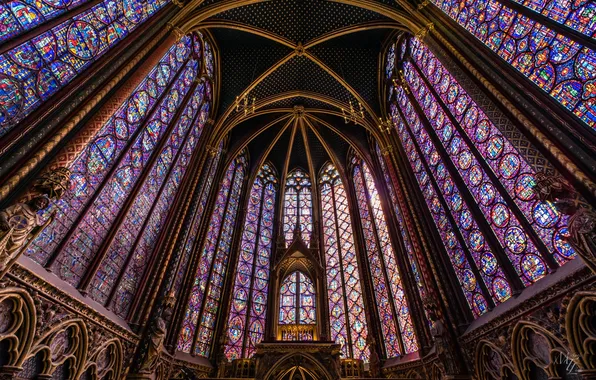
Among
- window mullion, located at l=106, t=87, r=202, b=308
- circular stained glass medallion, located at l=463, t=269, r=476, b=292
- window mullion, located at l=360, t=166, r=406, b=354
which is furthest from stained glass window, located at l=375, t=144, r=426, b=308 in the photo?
window mullion, located at l=106, t=87, r=202, b=308

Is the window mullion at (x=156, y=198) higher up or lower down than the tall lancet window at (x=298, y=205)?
lower down

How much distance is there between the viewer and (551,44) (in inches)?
243

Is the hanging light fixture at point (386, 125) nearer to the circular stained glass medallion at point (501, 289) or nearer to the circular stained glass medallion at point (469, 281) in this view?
the circular stained glass medallion at point (469, 281)

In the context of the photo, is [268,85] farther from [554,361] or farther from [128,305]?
[554,361]

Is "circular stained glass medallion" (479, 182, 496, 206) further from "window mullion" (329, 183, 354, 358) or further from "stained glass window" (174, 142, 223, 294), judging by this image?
"stained glass window" (174, 142, 223, 294)

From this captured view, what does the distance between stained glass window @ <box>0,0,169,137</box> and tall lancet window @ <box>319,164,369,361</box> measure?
12301 millimetres

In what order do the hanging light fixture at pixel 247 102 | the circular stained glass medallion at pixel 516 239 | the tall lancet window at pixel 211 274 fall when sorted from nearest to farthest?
the circular stained glass medallion at pixel 516 239
the tall lancet window at pixel 211 274
the hanging light fixture at pixel 247 102

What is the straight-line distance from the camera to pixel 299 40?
14.1 meters

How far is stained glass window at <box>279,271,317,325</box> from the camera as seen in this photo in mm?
12789

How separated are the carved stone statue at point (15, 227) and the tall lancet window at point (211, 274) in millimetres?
7016

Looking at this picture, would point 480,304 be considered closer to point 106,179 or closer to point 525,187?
point 525,187

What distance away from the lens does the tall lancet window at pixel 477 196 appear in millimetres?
6535

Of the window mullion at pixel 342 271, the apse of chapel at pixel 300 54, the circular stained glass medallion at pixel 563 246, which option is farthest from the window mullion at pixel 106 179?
the window mullion at pixel 342 271

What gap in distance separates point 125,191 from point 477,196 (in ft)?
31.3
